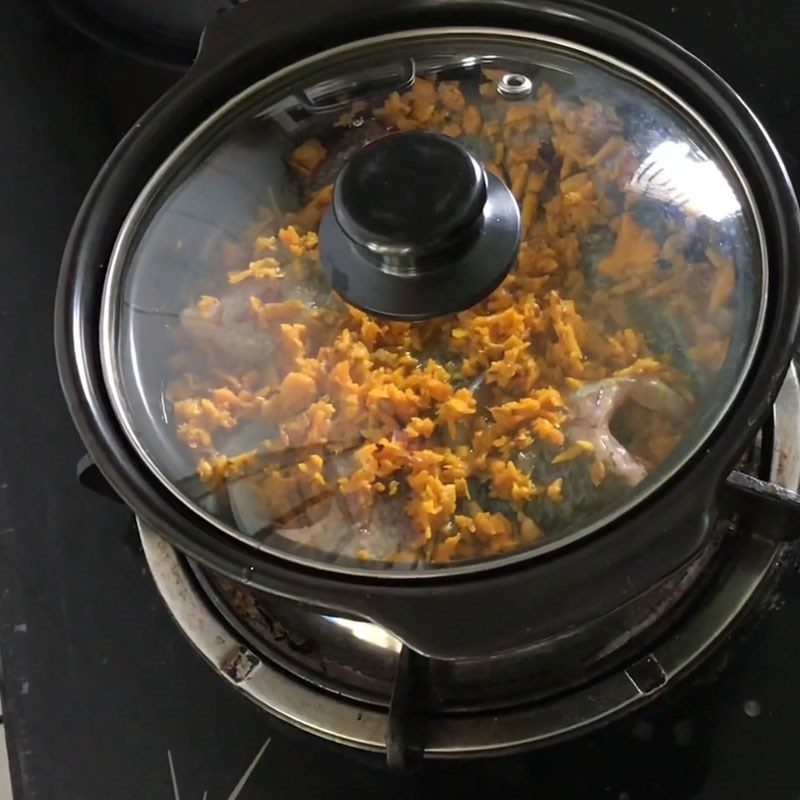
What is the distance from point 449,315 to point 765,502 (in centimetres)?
26

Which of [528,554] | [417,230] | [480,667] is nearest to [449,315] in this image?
[417,230]

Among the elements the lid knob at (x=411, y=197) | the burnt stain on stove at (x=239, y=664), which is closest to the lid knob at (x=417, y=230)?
the lid knob at (x=411, y=197)

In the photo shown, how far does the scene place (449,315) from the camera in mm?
728

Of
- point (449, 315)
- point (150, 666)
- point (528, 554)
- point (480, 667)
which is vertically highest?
point (449, 315)

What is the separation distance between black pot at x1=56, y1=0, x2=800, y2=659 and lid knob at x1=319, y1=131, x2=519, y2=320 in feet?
0.58

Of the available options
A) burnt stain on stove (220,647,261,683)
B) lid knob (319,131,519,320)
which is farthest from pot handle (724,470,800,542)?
burnt stain on stove (220,647,261,683)

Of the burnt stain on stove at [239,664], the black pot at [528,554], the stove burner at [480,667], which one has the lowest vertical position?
the burnt stain on stove at [239,664]

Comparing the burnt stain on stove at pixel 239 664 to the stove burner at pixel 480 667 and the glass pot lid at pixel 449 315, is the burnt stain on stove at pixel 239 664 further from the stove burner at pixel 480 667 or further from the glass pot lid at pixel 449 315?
the glass pot lid at pixel 449 315

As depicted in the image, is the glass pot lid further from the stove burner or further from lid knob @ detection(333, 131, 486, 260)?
the stove burner

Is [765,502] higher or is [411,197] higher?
[411,197]

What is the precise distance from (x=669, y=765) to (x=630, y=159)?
19.2 inches

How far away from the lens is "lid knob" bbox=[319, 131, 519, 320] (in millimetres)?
683

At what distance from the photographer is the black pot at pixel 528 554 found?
24.0 inches

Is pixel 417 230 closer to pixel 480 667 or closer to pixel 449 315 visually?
pixel 449 315
